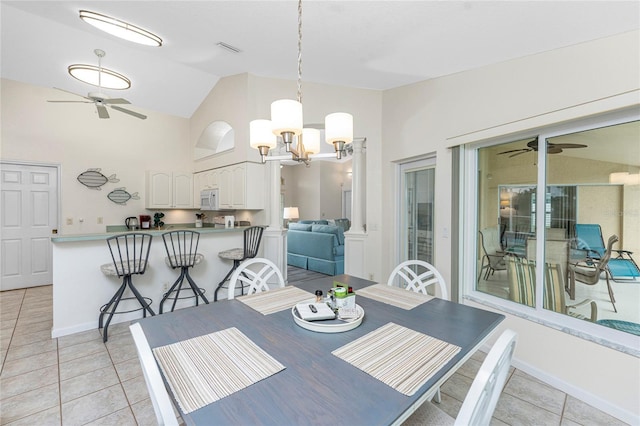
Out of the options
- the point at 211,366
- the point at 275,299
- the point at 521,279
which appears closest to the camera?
the point at 211,366

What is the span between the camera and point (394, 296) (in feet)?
6.38

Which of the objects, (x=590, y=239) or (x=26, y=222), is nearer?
(x=590, y=239)

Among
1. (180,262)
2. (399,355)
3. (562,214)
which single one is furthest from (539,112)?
(180,262)

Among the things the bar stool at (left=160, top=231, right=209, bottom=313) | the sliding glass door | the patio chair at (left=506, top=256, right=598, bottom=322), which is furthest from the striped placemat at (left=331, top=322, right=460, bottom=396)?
the bar stool at (left=160, top=231, right=209, bottom=313)

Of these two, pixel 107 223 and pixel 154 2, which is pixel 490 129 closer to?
pixel 154 2

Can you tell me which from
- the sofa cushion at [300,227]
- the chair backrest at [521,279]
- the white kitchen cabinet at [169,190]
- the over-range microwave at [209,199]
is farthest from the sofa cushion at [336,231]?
the chair backrest at [521,279]

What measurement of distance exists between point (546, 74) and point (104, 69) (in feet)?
17.8

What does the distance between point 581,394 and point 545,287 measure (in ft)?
2.57

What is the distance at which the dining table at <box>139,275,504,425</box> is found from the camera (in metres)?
0.88

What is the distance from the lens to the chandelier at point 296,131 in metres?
1.67

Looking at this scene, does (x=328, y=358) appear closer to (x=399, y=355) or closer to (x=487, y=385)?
(x=399, y=355)

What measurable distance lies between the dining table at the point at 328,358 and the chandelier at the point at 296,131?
1.03 meters

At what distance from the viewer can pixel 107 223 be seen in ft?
17.1

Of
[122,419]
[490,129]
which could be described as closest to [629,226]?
[490,129]
